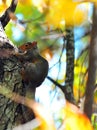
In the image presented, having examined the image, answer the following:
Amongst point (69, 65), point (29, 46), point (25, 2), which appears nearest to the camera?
point (29, 46)

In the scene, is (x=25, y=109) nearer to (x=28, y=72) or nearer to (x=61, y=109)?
(x=28, y=72)

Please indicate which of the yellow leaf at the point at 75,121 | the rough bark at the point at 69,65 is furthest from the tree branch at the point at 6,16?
the rough bark at the point at 69,65

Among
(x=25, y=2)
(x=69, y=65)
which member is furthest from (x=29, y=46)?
(x=69, y=65)

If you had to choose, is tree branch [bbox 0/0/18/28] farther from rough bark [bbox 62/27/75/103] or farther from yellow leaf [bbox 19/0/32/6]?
rough bark [bbox 62/27/75/103]

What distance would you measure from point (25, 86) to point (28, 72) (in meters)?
0.05

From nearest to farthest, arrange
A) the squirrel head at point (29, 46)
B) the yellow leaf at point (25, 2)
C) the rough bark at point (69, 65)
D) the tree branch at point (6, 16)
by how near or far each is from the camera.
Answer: the squirrel head at point (29, 46), the tree branch at point (6, 16), the yellow leaf at point (25, 2), the rough bark at point (69, 65)

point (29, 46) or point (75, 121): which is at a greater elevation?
point (29, 46)

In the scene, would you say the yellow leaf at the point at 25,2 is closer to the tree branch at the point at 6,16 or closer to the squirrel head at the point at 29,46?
the tree branch at the point at 6,16

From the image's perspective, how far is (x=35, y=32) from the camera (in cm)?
224

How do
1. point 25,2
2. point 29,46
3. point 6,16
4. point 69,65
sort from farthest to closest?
1. point 69,65
2. point 25,2
3. point 6,16
4. point 29,46

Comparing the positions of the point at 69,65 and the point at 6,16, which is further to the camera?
the point at 69,65

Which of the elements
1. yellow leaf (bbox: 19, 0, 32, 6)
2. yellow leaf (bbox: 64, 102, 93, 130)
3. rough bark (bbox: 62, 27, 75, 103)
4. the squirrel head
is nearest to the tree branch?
the squirrel head

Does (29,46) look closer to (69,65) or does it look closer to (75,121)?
(75,121)

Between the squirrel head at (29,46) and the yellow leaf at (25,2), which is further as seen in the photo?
the yellow leaf at (25,2)
